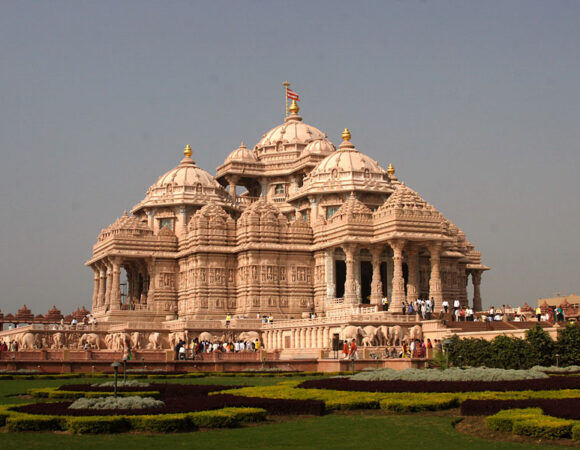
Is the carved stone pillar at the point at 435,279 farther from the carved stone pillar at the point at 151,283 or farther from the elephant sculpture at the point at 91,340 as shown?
the carved stone pillar at the point at 151,283

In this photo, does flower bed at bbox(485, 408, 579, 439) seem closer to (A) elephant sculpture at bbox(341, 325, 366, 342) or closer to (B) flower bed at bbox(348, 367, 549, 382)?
(B) flower bed at bbox(348, 367, 549, 382)

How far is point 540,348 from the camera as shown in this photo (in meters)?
33.3

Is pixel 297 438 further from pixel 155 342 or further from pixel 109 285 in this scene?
pixel 109 285

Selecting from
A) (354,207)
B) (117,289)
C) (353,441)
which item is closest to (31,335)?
(117,289)

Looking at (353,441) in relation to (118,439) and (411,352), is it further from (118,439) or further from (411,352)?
(411,352)

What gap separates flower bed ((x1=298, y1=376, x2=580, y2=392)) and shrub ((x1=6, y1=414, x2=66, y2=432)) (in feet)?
29.5

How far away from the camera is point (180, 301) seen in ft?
220

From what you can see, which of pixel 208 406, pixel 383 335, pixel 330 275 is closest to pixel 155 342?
pixel 330 275

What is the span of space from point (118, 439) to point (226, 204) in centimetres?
6124

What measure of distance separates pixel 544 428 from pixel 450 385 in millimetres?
8081

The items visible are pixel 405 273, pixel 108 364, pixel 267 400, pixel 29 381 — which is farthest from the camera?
pixel 405 273

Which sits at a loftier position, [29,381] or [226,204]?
[226,204]

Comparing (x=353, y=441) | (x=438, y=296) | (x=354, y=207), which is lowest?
(x=353, y=441)

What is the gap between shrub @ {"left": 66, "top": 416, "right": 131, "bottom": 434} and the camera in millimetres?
16641
